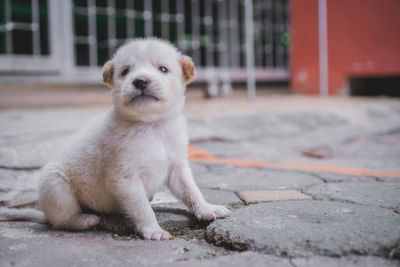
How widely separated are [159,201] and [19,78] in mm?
4929

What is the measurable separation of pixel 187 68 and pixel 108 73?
1.24 feet

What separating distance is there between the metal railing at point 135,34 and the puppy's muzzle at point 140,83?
483 centimetres

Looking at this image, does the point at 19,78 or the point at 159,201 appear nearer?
the point at 159,201

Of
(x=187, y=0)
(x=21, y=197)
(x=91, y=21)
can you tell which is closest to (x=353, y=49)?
(x=187, y=0)

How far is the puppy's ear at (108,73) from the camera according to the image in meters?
1.89

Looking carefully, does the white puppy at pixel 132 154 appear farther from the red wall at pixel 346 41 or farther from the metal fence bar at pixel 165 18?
the metal fence bar at pixel 165 18

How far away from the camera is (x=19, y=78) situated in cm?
616

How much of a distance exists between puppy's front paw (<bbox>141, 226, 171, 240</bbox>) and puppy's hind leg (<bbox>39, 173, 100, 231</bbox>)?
0.30m

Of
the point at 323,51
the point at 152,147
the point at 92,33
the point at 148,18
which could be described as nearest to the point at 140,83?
the point at 152,147

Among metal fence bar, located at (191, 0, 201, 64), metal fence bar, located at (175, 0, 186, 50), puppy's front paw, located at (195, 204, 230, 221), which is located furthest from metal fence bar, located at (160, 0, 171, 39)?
puppy's front paw, located at (195, 204, 230, 221)

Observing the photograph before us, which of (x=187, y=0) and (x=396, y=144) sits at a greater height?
(x=187, y=0)

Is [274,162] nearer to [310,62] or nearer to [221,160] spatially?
[221,160]

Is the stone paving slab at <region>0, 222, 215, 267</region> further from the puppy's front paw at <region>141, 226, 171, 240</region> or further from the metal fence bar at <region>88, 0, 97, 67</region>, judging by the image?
the metal fence bar at <region>88, 0, 97, 67</region>

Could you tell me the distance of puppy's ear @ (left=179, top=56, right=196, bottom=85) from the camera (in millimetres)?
1920
